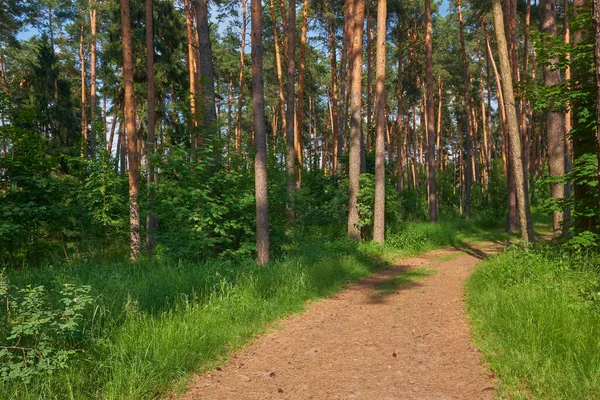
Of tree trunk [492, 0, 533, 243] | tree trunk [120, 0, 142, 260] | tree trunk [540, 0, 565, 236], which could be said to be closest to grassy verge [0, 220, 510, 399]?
tree trunk [492, 0, 533, 243]

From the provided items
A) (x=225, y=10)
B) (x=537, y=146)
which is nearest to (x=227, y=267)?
(x=225, y=10)

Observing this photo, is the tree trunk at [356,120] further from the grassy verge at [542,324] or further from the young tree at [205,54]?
the grassy verge at [542,324]

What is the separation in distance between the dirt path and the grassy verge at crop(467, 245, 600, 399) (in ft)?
0.89

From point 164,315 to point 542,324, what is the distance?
4.80 metres

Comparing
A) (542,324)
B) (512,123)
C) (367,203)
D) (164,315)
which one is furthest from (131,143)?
(542,324)

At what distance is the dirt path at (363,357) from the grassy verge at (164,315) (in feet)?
1.07

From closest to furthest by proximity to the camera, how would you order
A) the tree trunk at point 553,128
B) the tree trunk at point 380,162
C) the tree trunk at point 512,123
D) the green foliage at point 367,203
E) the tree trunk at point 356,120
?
the tree trunk at point 512,123
the tree trunk at point 553,128
the tree trunk at point 380,162
the tree trunk at point 356,120
the green foliage at point 367,203

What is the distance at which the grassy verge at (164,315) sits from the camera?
11.0ft

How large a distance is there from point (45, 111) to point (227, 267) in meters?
19.7

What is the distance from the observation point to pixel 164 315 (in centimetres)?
486

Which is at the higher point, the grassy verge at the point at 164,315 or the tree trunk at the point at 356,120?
the tree trunk at the point at 356,120

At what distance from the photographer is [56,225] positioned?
37.9ft

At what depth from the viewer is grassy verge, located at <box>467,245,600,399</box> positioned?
10.6ft

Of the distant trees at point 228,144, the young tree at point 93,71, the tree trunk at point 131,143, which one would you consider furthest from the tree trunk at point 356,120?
the young tree at point 93,71
